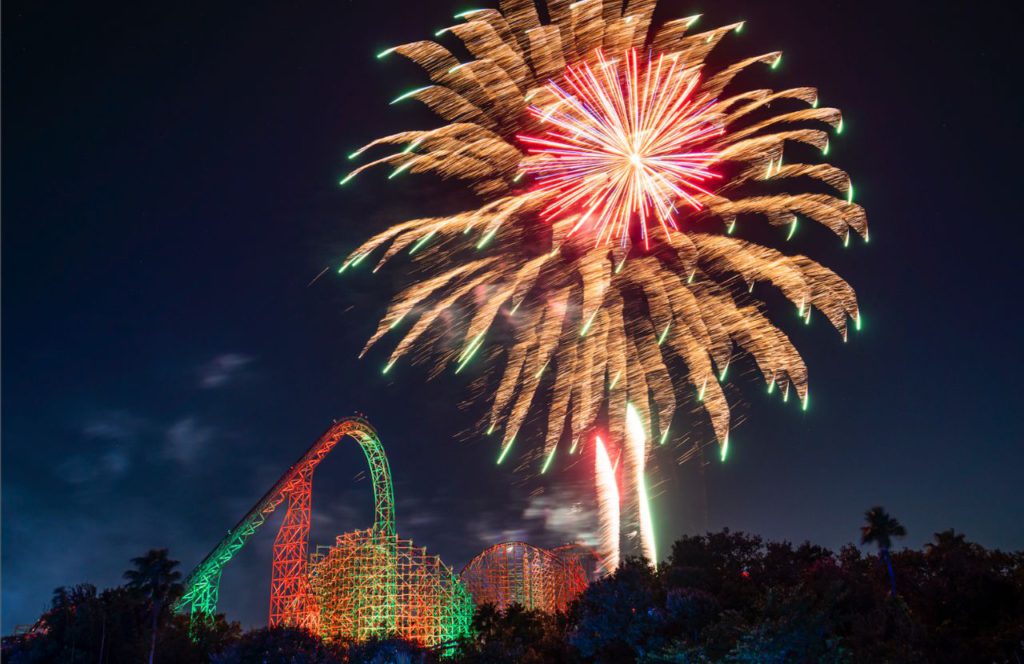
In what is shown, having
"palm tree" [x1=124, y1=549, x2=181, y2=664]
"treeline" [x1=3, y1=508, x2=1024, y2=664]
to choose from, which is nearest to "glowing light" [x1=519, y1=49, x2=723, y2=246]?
"treeline" [x1=3, y1=508, x2=1024, y2=664]

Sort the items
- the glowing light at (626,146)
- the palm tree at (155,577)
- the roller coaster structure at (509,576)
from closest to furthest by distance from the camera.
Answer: the glowing light at (626,146), the palm tree at (155,577), the roller coaster structure at (509,576)

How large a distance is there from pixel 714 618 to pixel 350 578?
25.0m

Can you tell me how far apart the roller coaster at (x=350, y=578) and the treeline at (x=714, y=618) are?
4.24m

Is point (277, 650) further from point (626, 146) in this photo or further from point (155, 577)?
point (626, 146)

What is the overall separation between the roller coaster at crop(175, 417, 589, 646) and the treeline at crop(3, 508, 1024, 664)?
4238 mm

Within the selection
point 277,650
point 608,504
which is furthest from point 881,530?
point 277,650

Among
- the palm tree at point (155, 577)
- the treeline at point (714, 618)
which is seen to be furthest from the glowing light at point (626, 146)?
the palm tree at point (155, 577)

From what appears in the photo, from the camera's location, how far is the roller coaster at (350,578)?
44.1 meters

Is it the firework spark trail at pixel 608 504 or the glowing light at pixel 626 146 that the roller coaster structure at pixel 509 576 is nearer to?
the firework spark trail at pixel 608 504

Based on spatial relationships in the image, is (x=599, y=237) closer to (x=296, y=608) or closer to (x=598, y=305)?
(x=598, y=305)

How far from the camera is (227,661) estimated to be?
3150 cm

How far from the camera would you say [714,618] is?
2775cm

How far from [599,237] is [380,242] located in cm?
717

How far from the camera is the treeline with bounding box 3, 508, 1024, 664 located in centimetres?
2455
